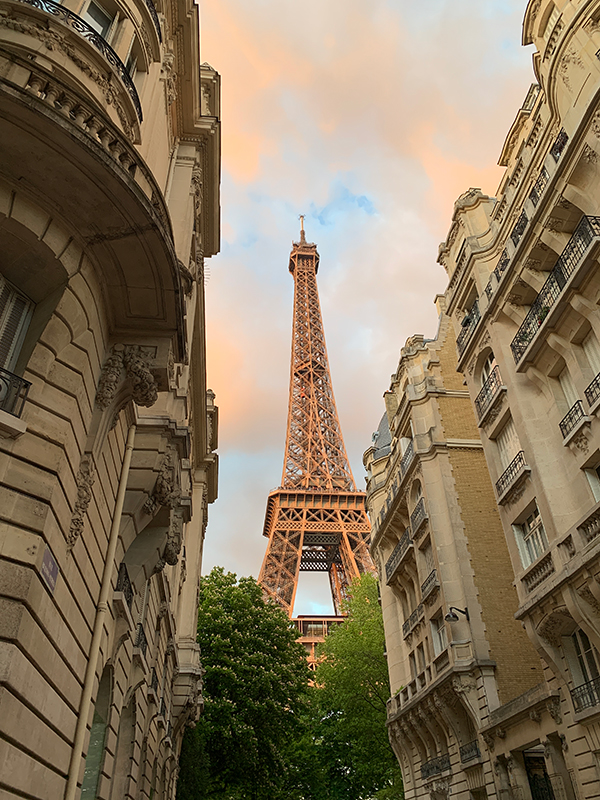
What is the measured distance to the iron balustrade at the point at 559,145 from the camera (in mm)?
15961

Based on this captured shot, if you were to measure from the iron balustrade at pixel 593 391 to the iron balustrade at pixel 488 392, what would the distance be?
462cm

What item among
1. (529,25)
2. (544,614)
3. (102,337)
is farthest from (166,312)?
(529,25)

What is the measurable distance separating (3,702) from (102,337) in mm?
4939

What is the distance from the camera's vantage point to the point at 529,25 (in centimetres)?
1730

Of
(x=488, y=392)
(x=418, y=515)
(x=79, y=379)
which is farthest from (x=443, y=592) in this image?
Result: (x=79, y=379)

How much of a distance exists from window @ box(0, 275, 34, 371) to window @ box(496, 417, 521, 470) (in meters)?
14.5

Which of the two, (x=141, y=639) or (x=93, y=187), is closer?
(x=93, y=187)

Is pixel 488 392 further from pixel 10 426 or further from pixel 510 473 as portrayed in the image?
pixel 10 426

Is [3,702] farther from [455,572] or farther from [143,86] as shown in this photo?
[455,572]

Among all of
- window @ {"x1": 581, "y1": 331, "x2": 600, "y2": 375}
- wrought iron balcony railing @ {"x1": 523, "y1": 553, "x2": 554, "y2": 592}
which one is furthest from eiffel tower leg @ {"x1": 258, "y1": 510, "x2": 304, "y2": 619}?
window @ {"x1": 581, "y1": 331, "x2": 600, "y2": 375}

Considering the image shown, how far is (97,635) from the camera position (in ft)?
28.5

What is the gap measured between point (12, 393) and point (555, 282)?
46.2 feet

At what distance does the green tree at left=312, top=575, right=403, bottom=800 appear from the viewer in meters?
32.5

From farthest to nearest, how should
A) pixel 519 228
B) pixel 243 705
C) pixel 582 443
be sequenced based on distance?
pixel 243 705 < pixel 519 228 < pixel 582 443
